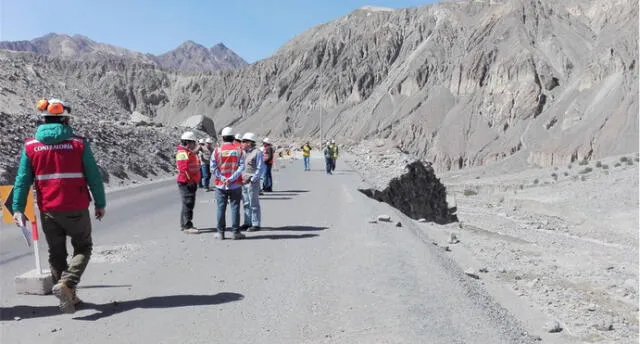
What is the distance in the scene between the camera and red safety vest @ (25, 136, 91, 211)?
17.9 ft

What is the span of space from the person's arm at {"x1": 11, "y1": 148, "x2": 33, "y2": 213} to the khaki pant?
243 mm

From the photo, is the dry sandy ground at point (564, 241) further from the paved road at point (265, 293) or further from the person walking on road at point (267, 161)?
the person walking on road at point (267, 161)

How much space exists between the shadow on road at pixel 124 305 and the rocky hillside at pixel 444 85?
27.6 meters

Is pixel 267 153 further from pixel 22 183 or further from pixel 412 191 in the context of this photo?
pixel 22 183

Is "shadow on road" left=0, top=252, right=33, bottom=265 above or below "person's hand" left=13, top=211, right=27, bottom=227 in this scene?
below

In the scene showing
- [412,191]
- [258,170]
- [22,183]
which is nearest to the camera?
[22,183]

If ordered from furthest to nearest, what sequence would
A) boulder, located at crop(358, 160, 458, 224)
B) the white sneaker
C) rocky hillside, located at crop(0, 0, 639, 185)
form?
rocky hillside, located at crop(0, 0, 639, 185) → boulder, located at crop(358, 160, 458, 224) → the white sneaker

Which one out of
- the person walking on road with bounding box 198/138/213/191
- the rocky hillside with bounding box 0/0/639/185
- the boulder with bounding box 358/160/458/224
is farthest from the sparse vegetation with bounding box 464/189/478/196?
the person walking on road with bounding box 198/138/213/191

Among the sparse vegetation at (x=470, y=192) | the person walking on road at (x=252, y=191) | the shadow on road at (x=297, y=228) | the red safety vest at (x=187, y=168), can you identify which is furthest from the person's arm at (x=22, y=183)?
the sparse vegetation at (x=470, y=192)

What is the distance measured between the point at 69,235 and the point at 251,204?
5053 millimetres

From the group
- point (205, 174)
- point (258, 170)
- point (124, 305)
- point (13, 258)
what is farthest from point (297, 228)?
point (205, 174)

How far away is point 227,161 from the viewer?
9.39m

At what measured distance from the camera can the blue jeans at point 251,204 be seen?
1061 cm

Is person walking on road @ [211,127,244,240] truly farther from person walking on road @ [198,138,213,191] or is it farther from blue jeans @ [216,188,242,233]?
person walking on road @ [198,138,213,191]
